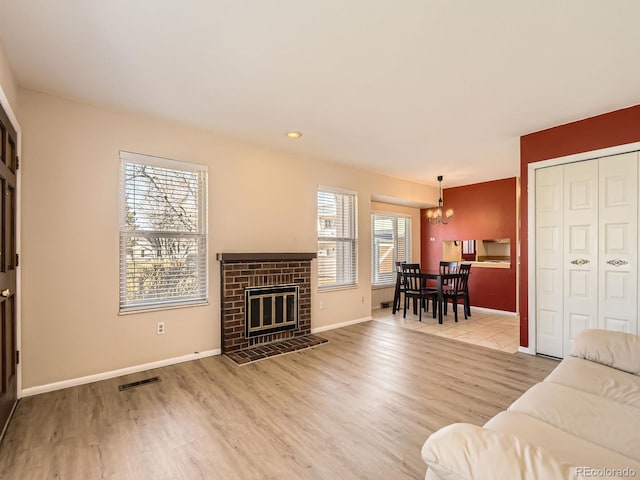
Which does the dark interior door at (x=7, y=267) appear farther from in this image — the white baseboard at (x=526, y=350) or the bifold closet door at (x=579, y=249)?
the bifold closet door at (x=579, y=249)

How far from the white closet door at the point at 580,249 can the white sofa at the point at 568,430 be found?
3.98ft

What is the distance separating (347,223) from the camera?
205 inches

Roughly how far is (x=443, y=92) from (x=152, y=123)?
287cm

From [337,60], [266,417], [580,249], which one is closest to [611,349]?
[580,249]

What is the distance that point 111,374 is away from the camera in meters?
2.99

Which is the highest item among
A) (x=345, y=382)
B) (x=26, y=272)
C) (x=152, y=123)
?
(x=152, y=123)

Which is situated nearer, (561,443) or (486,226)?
(561,443)

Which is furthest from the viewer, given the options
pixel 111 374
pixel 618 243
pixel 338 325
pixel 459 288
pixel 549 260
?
pixel 459 288

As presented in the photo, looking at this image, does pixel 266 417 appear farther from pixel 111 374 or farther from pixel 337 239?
pixel 337 239

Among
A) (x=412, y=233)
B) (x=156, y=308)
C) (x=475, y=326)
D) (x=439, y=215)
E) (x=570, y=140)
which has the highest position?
(x=570, y=140)

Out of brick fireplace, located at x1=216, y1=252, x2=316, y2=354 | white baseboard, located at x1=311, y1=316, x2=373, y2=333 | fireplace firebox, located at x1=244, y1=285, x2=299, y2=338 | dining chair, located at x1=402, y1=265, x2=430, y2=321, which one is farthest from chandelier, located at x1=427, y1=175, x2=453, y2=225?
fireplace firebox, located at x1=244, y1=285, x2=299, y2=338

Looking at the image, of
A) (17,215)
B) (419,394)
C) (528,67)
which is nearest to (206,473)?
(419,394)

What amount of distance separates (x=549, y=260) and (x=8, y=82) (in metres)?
5.18

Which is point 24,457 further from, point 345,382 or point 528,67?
point 528,67
